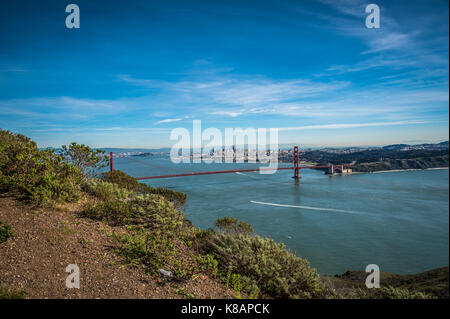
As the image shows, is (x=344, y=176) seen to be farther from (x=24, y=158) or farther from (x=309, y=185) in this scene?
(x=24, y=158)

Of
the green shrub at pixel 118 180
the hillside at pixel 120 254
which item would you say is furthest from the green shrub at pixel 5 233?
the green shrub at pixel 118 180

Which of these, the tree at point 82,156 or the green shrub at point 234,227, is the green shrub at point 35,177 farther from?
the green shrub at point 234,227

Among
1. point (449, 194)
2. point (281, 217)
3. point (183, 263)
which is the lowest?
point (281, 217)

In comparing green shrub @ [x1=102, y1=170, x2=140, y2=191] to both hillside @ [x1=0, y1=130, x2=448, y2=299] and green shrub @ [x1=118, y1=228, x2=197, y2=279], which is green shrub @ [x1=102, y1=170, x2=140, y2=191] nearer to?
hillside @ [x1=0, y1=130, x2=448, y2=299]

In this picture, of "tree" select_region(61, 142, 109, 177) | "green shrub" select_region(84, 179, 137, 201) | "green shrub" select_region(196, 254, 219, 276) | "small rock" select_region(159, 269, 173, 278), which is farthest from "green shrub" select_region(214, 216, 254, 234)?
"tree" select_region(61, 142, 109, 177)

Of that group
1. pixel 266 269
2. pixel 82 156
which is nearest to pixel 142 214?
pixel 266 269

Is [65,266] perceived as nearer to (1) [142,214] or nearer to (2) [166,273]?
(2) [166,273]
